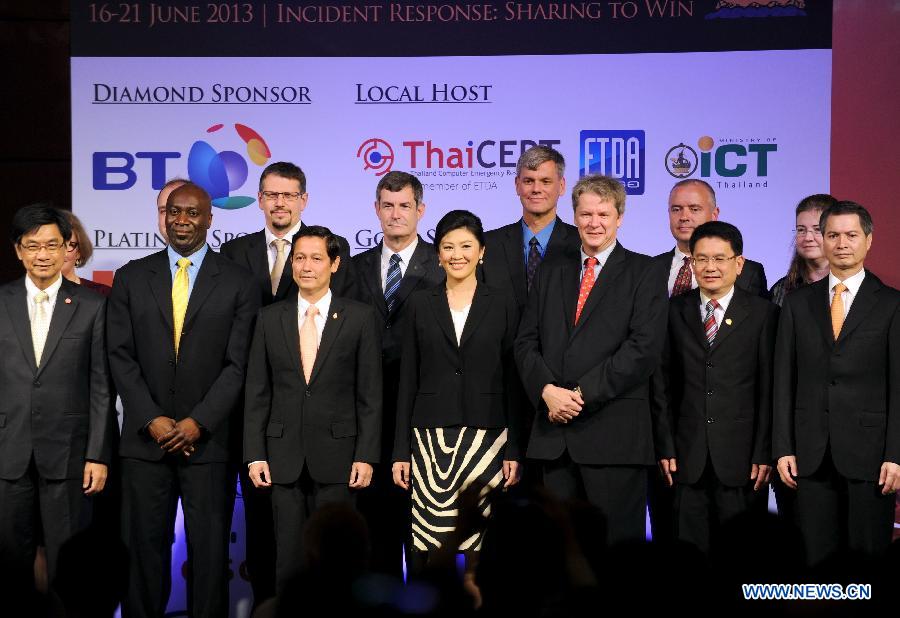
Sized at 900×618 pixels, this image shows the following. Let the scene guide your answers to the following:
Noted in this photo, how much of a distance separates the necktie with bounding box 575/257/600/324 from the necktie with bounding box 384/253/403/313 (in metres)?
0.93

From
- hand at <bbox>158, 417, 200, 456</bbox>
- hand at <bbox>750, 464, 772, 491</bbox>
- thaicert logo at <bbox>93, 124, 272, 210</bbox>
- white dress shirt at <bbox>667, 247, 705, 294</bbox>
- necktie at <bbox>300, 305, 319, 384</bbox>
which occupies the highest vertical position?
thaicert logo at <bbox>93, 124, 272, 210</bbox>

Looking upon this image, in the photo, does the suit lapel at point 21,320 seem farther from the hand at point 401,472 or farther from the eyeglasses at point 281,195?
the hand at point 401,472

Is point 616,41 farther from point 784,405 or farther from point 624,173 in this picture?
point 784,405

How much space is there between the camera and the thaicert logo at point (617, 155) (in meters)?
6.04

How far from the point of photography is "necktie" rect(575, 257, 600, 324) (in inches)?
174

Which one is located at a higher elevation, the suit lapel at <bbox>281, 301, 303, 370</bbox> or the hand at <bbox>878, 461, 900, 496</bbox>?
the suit lapel at <bbox>281, 301, 303, 370</bbox>

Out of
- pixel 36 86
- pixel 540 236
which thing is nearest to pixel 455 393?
pixel 540 236

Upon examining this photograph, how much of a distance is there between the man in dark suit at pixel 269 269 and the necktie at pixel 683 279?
4.96 feet

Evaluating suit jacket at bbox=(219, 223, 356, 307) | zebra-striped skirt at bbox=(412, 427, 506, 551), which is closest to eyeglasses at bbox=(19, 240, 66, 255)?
suit jacket at bbox=(219, 223, 356, 307)

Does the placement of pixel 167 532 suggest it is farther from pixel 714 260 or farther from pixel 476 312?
pixel 714 260

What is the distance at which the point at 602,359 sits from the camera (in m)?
4.32

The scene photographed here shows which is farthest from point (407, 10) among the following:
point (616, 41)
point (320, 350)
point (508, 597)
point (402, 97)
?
point (508, 597)

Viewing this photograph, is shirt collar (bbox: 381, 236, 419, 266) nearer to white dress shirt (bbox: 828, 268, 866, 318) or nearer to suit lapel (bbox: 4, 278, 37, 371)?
suit lapel (bbox: 4, 278, 37, 371)

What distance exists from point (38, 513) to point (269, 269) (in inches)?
57.2
